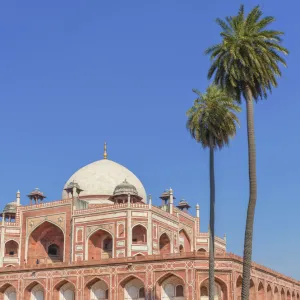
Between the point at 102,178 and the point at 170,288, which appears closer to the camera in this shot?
the point at 170,288

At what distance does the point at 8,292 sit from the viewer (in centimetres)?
5041

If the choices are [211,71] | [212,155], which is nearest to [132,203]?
[212,155]

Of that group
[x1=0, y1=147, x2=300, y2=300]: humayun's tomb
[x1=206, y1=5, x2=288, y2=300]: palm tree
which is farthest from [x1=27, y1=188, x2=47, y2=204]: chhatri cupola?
[x1=206, y1=5, x2=288, y2=300]: palm tree

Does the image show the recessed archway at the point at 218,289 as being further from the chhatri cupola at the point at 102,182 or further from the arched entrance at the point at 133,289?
the chhatri cupola at the point at 102,182

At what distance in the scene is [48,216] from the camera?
56312mm

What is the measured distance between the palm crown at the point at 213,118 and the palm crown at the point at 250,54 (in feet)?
22.5

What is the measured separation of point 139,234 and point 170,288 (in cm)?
976

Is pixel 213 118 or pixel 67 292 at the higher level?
pixel 213 118

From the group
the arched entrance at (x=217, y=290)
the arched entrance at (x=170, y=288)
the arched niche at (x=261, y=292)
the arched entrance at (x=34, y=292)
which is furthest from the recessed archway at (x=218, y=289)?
the arched entrance at (x=34, y=292)

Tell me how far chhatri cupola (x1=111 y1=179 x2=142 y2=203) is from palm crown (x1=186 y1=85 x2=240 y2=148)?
1853 centimetres

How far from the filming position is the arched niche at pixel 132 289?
4503cm

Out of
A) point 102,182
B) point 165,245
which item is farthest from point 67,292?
point 102,182

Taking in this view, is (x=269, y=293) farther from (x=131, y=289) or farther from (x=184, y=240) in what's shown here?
(x=131, y=289)

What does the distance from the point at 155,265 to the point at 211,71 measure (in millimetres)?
18316
